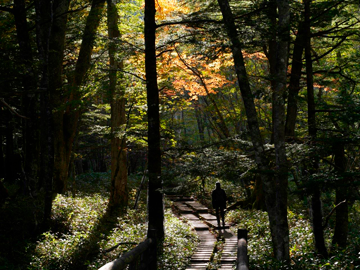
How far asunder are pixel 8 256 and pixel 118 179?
7908 mm

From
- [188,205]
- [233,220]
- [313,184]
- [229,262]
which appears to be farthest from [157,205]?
[188,205]

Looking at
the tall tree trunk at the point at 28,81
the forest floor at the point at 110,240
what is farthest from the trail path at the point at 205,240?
the tall tree trunk at the point at 28,81

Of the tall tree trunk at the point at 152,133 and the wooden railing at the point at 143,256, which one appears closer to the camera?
the wooden railing at the point at 143,256

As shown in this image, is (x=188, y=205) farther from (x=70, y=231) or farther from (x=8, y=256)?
(x=8, y=256)

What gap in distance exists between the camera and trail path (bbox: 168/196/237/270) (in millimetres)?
8805

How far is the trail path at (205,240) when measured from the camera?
8.80 meters

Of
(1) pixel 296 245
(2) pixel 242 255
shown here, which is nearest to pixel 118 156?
(1) pixel 296 245

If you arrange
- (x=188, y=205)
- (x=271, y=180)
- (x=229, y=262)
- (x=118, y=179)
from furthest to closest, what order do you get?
(x=188, y=205) < (x=118, y=179) < (x=229, y=262) < (x=271, y=180)

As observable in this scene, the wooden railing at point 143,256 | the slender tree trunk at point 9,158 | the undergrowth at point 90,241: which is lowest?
the undergrowth at point 90,241

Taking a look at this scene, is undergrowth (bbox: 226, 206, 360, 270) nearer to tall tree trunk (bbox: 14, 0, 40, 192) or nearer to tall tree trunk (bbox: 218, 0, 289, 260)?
tall tree trunk (bbox: 218, 0, 289, 260)

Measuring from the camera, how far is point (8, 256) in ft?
29.2

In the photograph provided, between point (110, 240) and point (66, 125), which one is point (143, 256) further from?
point (66, 125)

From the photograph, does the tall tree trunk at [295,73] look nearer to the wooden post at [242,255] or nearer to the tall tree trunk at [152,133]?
the wooden post at [242,255]

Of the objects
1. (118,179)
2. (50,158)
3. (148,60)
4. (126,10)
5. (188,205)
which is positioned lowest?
(188,205)
